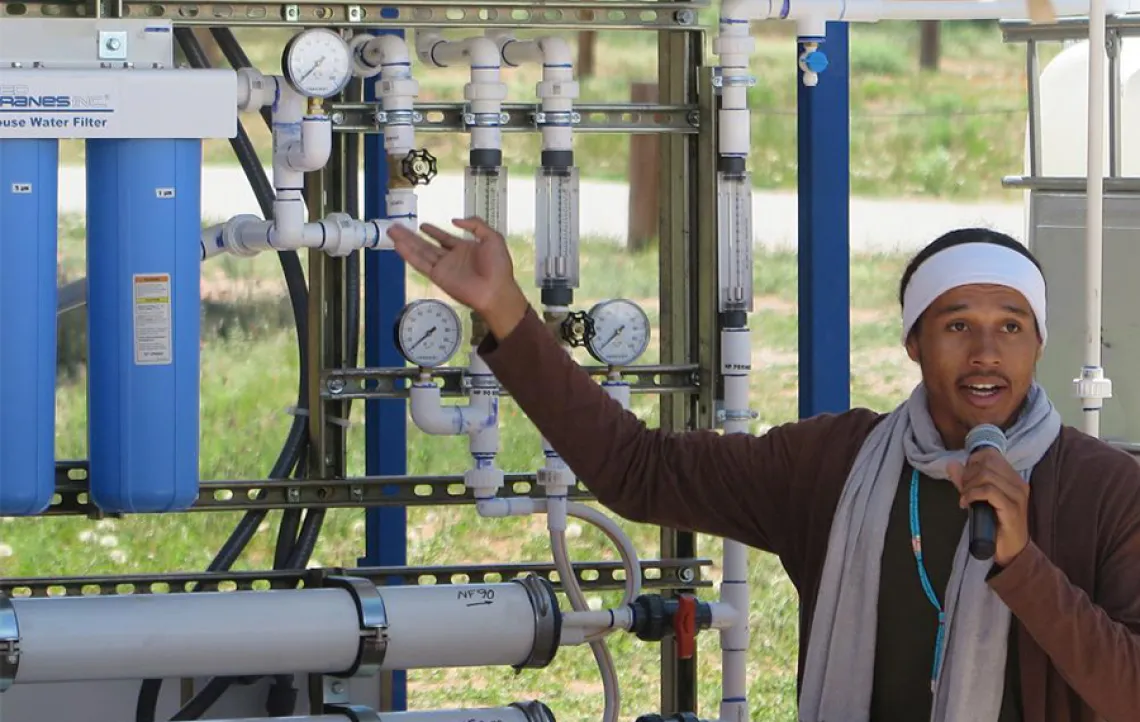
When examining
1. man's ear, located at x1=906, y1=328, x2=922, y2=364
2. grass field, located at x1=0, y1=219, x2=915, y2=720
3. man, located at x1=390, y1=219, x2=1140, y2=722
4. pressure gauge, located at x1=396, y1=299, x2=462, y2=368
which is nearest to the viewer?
man, located at x1=390, y1=219, x2=1140, y2=722

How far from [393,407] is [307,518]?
1.59 feet

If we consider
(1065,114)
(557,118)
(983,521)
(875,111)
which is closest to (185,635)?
(557,118)

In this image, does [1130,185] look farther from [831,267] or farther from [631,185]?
[631,185]

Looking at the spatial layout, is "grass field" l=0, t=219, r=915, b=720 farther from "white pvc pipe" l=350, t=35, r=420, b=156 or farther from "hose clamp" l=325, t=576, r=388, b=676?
"white pvc pipe" l=350, t=35, r=420, b=156

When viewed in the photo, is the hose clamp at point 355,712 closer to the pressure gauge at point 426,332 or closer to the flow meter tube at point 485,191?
the pressure gauge at point 426,332

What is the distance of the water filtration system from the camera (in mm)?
3270

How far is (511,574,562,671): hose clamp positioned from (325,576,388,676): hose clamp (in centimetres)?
28

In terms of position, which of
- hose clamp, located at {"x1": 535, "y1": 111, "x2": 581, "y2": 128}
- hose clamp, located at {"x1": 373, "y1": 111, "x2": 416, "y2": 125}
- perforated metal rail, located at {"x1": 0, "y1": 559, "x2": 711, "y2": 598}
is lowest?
perforated metal rail, located at {"x1": 0, "y1": 559, "x2": 711, "y2": 598}

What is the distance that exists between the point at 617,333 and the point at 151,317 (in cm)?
97

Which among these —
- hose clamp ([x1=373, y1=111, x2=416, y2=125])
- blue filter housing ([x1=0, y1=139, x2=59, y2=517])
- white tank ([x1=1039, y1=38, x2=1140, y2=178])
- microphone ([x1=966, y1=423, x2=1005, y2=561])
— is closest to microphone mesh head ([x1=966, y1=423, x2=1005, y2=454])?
microphone ([x1=966, y1=423, x2=1005, y2=561])

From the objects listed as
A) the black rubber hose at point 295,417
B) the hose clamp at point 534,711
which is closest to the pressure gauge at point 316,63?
the black rubber hose at point 295,417

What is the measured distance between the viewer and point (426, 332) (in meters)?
3.68

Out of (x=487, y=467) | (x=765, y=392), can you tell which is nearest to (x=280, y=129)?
(x=487, y=467)

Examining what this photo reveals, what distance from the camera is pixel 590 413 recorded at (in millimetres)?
2697
